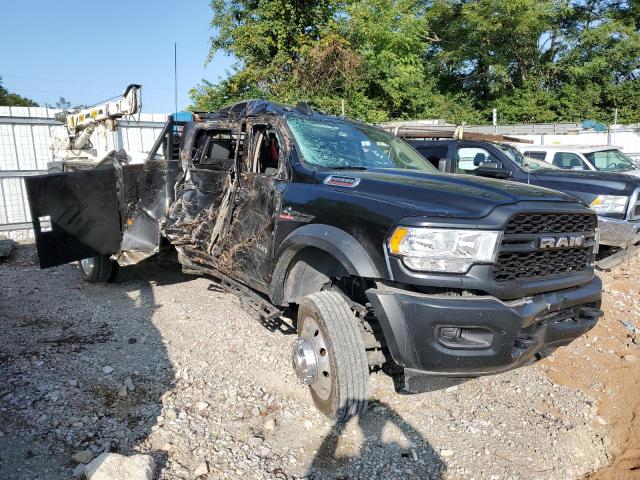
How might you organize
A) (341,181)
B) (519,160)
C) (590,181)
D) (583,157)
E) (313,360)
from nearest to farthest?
(313,360)
(341,181)
(590,181)
(519,160)
(583,157)

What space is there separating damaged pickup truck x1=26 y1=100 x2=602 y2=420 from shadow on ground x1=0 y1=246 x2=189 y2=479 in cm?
83

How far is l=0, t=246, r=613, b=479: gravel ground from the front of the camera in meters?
2.89

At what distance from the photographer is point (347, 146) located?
4105 mm

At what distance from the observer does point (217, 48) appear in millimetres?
16844

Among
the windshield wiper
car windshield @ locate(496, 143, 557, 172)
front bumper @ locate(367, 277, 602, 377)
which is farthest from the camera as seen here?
car windshield @ locate(496, 143, 557, 172)

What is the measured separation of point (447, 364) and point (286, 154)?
200 centimetres

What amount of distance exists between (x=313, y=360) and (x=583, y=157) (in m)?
10.0

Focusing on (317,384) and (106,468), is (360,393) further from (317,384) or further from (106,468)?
(106,468)

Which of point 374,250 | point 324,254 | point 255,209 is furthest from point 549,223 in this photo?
point 255,209

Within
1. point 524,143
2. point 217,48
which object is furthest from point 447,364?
point 217,48

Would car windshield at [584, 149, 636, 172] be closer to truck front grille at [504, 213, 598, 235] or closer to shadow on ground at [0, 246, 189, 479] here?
truck front grille at [504, 213, 598, 235]

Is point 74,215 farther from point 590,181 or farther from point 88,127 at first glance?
point 590,181

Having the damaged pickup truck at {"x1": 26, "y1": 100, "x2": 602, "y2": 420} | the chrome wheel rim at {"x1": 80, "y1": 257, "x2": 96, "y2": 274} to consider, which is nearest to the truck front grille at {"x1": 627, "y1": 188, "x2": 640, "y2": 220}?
the damaged pickup truck at {"x1": 26, "y1": 100, "x2": 602, "y2": 420}

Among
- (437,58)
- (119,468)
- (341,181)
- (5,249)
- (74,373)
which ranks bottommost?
(5,249)
